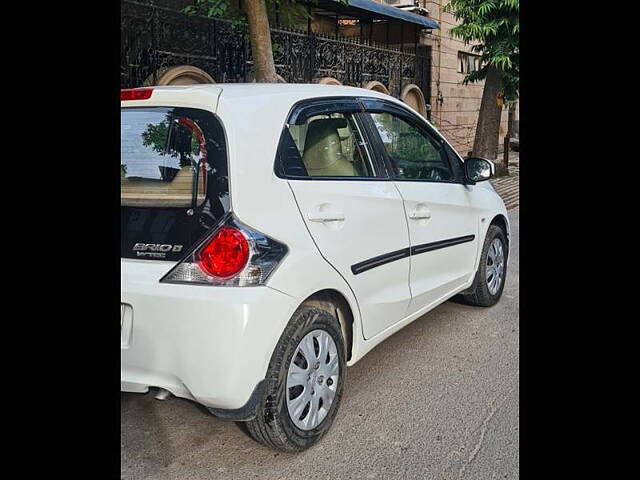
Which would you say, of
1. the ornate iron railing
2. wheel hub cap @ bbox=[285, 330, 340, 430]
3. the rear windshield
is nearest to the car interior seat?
the rear windshield

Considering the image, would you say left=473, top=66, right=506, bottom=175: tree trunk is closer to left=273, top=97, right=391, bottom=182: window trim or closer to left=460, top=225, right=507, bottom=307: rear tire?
left=460, top=225, right=507, bottom=307: rear tire

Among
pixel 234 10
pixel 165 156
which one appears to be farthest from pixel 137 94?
pixel 234 10

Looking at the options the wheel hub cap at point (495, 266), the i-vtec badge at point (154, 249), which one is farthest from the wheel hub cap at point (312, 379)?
the wheel hub cap at point (495, 266)

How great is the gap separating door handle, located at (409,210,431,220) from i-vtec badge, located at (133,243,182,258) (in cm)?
156

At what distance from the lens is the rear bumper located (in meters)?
2.51

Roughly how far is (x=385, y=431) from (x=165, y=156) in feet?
5.53

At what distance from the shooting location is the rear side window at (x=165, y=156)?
2709 mm

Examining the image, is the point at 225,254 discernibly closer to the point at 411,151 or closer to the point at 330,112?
the point at 330,112

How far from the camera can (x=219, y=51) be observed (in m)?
10.8

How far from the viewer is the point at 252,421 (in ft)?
9.07

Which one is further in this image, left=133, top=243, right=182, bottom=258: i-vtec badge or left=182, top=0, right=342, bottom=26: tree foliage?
left=182, top=0, right=342, bottom=26: tree foliage
